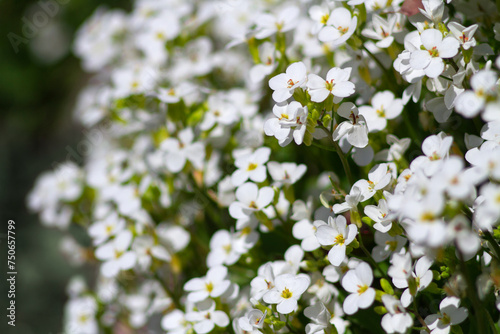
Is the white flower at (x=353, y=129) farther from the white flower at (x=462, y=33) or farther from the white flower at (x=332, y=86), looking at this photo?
the white flower at (x=462, y=33)

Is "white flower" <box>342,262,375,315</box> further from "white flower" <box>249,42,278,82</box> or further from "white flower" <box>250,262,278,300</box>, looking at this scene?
"white flower" <box>249,42,278,82</box>

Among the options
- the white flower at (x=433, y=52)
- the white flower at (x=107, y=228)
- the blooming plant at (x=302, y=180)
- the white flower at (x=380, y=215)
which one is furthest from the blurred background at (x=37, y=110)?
the white flower at (x=433, y=52)

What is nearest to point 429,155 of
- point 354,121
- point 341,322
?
point 354,121

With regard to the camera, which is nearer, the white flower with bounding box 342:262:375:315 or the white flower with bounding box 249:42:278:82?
the white flower with bounding box 342:262:375:315

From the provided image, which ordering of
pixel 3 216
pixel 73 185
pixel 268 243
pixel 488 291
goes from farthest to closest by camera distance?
pixel 3 216 → pixel 73 185 → pixel 268 243 → pixel 488 291

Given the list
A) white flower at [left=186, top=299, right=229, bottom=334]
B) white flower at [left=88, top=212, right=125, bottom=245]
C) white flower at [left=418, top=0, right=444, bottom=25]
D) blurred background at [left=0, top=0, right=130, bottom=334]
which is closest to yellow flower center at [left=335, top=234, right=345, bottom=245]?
white flower at [left=186, top=299, right=229, bottom=334]

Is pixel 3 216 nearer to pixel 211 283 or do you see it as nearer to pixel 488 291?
pixel 211 283
